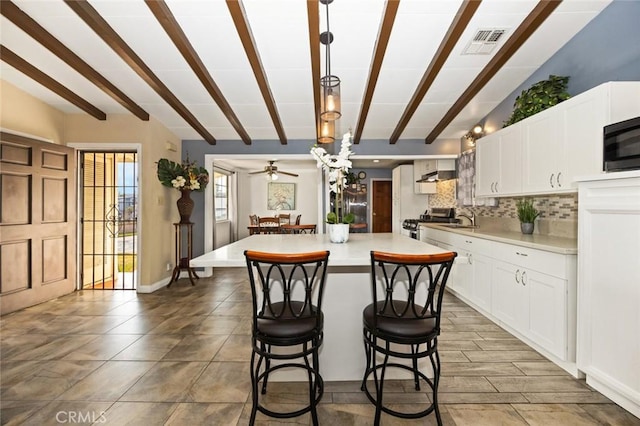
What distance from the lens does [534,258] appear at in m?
2.59

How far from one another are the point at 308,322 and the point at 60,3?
3.39 m

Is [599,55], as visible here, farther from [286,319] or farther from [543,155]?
[286,319]

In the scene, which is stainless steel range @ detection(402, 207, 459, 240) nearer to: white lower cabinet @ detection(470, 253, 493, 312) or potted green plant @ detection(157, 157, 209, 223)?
white lower cabinet @ detection(470, 253, 493, 312)

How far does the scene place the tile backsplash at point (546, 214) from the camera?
2.97 meters

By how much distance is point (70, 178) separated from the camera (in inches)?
172

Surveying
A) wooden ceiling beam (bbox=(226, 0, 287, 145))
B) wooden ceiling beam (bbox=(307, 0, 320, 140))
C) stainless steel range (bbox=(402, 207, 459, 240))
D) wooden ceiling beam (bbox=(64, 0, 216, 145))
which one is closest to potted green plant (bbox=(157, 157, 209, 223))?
wooden ceiling beam (bbox=(64, 0, 216, 145))

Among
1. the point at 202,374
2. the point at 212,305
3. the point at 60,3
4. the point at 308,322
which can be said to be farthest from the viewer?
the point at 212,305

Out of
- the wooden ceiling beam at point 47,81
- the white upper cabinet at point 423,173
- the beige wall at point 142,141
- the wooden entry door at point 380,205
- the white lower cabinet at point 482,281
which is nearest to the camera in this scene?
the wooden ceiling beam at point 47,81

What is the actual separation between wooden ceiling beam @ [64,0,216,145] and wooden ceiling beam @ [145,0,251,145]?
53cm

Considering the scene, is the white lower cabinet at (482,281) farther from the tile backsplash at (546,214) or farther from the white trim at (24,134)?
the white trim at (24,134)

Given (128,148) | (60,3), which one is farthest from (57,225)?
(60,3)

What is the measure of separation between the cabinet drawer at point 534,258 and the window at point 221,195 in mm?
6661

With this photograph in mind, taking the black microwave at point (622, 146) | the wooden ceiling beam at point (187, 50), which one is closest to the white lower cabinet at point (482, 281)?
the black microwave at point (622, 146)

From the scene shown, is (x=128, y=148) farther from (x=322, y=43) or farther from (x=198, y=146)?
(x=322, y=43)
